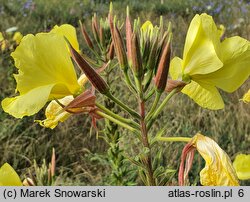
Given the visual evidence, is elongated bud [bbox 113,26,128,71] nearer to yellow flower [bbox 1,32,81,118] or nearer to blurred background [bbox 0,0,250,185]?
yellow flower [bbox 1,32,81,118]

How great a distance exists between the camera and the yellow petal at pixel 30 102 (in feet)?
2.24

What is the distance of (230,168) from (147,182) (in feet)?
0.51

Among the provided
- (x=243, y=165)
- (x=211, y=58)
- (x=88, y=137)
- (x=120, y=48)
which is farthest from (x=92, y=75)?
(x=88, y=137)

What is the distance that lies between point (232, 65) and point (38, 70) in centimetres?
32

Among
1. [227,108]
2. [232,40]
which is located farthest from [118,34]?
[227,108]

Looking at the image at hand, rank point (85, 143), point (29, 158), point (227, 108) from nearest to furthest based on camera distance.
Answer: point (29, 158) → point (85, 143) → point (227, 108)

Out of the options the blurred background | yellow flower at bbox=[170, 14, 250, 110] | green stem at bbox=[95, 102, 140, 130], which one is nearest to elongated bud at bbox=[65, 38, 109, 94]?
green stem at bbox=[95, 102, 140, 130]

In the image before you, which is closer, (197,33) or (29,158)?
(197,33)

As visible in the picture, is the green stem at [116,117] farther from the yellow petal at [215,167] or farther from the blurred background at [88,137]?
the blurred background at [88,137]

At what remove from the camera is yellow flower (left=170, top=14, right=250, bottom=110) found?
74cm

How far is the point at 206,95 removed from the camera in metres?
0.83

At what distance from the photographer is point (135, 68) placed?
2.31ft

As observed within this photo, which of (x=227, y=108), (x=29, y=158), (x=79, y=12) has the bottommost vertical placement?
(x=29, y=158)

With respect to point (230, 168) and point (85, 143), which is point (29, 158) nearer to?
point (85, 143)
